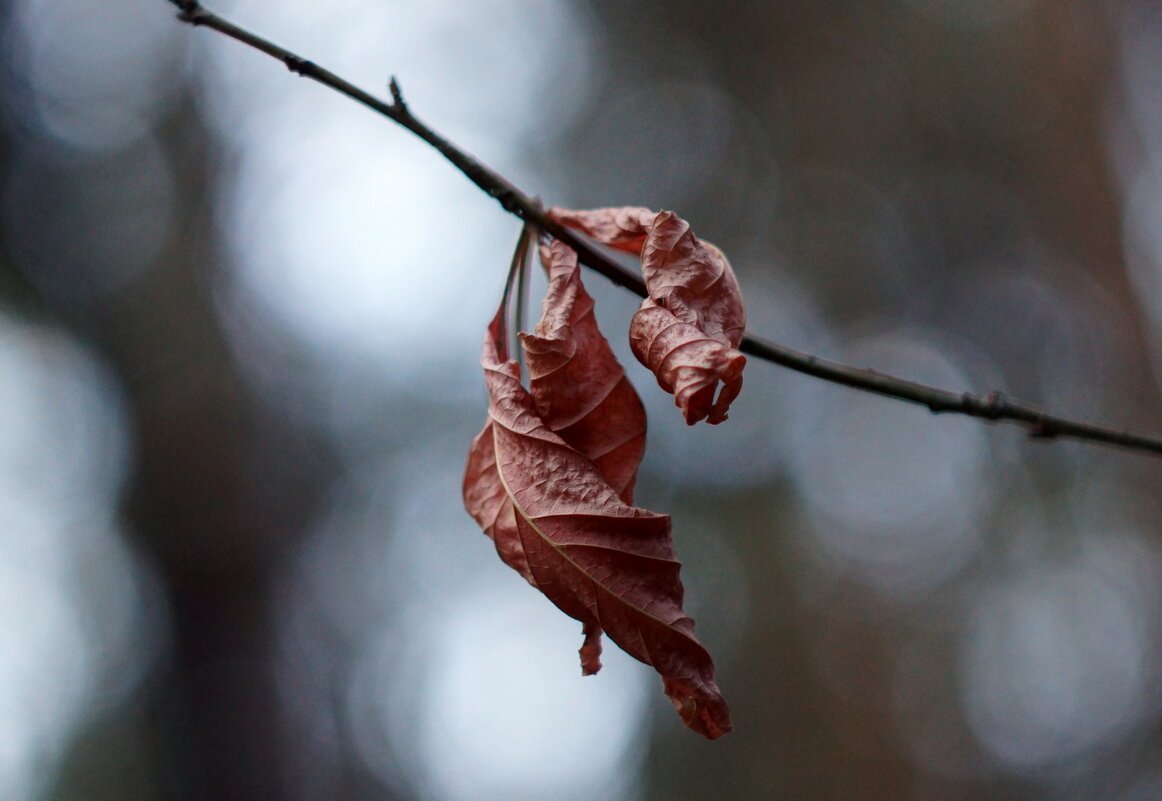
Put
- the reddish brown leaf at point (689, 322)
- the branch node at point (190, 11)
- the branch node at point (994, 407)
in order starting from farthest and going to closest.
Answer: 1. the branch node at point (994, 407)
2. the branch node at point (190, 11)
3. the reddish brown leaf at point (689, 322)

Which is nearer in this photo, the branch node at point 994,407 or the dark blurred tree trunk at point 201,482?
the branch node at point 994,407

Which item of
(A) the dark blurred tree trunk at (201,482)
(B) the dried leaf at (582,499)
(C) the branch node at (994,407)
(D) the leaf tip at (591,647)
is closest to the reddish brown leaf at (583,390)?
(B) the dried leaf at (582,499)

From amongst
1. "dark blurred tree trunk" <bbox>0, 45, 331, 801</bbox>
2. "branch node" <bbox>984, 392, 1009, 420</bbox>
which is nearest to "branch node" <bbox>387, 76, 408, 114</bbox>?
"branch node" <bbox>984, 392, 1009, 420</bbox>

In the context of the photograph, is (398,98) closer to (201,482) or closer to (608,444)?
(608,444)

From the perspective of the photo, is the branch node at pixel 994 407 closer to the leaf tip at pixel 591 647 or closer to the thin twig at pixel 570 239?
the thin twig at pixel 570 239

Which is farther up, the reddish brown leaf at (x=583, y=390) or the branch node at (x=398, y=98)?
the branch node at (x=398, y=98)

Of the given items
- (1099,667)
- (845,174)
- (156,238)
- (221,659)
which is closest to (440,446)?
(221,659)

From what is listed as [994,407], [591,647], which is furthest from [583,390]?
[994,407]
